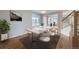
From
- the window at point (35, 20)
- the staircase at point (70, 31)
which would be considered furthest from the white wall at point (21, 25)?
the staircase at point (70, 31)

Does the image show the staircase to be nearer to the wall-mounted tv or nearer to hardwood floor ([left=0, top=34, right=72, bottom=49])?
hardwood floor ([left=0, top=34, right=72, bottom=49])

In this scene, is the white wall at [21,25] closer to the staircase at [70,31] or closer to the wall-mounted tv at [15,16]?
the wall-mounted tv at [15,16]

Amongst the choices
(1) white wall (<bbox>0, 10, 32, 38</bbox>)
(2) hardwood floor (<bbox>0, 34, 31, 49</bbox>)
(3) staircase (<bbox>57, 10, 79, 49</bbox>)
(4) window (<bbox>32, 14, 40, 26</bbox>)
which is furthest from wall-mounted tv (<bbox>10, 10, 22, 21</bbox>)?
(3) staircase (<bbox>57, 10, 79, 49</bbox>)

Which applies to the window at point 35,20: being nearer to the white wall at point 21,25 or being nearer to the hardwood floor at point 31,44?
the white wall at point 21,25

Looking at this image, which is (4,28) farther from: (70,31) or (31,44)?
(70,31)

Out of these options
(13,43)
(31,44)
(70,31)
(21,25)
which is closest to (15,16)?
(21,25)

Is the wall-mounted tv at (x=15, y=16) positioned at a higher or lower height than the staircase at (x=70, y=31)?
higher

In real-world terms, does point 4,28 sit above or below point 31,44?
above

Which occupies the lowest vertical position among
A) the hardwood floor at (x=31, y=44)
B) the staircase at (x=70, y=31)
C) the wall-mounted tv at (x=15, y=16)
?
the hardwood floor at (x=31, y=44)
